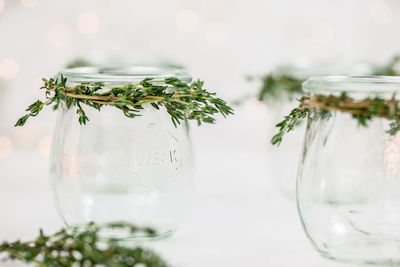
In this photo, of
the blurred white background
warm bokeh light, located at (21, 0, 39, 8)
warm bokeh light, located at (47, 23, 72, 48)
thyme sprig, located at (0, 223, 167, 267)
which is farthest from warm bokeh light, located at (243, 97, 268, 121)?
thyme sprig, located at (0, 223, 167, 267)

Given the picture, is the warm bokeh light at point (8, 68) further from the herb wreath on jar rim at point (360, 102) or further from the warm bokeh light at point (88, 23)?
the herb wreath on jar rim at point (360, 102)

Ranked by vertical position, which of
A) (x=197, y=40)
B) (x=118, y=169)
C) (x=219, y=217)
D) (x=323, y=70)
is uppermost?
(x=197, y=40)

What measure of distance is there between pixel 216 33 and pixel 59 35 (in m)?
0.44

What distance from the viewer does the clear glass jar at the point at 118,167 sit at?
0.65m

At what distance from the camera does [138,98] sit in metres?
0.63

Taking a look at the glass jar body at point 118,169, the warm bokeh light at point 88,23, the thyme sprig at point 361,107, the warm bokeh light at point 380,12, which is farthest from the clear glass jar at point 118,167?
the warm bokeh light at point 380,12

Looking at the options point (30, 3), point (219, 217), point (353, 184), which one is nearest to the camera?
point (353, 184)

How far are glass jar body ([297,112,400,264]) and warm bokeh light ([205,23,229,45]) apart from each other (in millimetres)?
1024

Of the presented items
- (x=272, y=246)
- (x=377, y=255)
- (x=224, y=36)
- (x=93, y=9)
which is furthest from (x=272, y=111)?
(x=93, y=9)

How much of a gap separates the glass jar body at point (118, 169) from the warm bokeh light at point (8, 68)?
992 mm

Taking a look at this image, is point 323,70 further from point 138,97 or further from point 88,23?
point 88,23

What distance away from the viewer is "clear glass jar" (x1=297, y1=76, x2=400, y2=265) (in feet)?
1.98

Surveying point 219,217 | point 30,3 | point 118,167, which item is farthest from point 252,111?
point 118,167

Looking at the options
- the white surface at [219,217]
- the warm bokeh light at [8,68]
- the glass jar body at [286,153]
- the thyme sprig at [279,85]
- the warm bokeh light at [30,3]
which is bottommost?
the white surface at [219,217]
